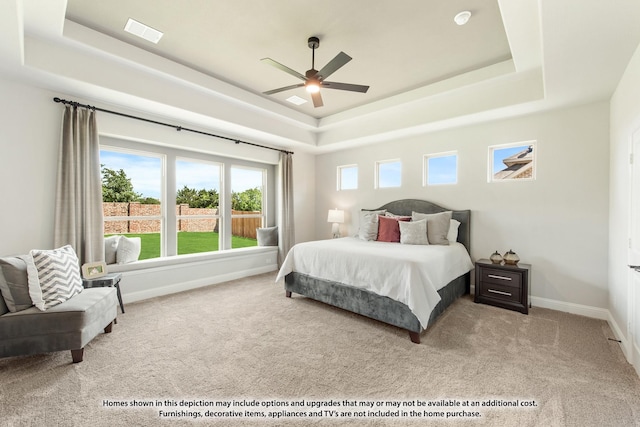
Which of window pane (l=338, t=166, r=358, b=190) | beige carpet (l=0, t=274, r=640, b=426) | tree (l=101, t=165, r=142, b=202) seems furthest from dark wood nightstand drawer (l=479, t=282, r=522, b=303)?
tree (l=101, t=165, r=142, b=202)

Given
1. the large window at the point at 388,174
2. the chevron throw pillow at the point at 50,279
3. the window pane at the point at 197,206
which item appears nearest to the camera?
the chevron throw pillow at the point at 50,279

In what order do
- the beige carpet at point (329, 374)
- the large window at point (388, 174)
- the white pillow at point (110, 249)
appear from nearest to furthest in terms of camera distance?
the beige carpet at point (329, 374) < the white pillow at point (110, 249) < the large window at point (388, 174)

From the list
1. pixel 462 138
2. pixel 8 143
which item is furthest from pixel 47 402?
pixel 462 138

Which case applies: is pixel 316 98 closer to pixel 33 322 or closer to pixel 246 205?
pixel 246 205

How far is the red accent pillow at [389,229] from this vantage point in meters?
4.20

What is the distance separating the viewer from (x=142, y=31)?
105 inches

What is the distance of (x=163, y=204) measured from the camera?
4.24 meters

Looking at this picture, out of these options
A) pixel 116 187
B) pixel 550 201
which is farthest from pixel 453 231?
pixel 116 187

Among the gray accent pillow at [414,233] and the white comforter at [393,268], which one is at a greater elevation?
the gray accent pillow at [414,233]

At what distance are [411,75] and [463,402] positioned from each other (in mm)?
3552

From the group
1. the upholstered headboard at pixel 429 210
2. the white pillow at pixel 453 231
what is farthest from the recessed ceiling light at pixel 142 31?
the white pillow at pixel 453 231

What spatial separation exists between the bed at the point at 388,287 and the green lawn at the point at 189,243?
6.02 ft

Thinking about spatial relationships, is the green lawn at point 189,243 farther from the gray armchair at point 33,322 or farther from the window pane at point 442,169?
the window pane at point 442,169

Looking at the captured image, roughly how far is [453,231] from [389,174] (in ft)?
5.47
